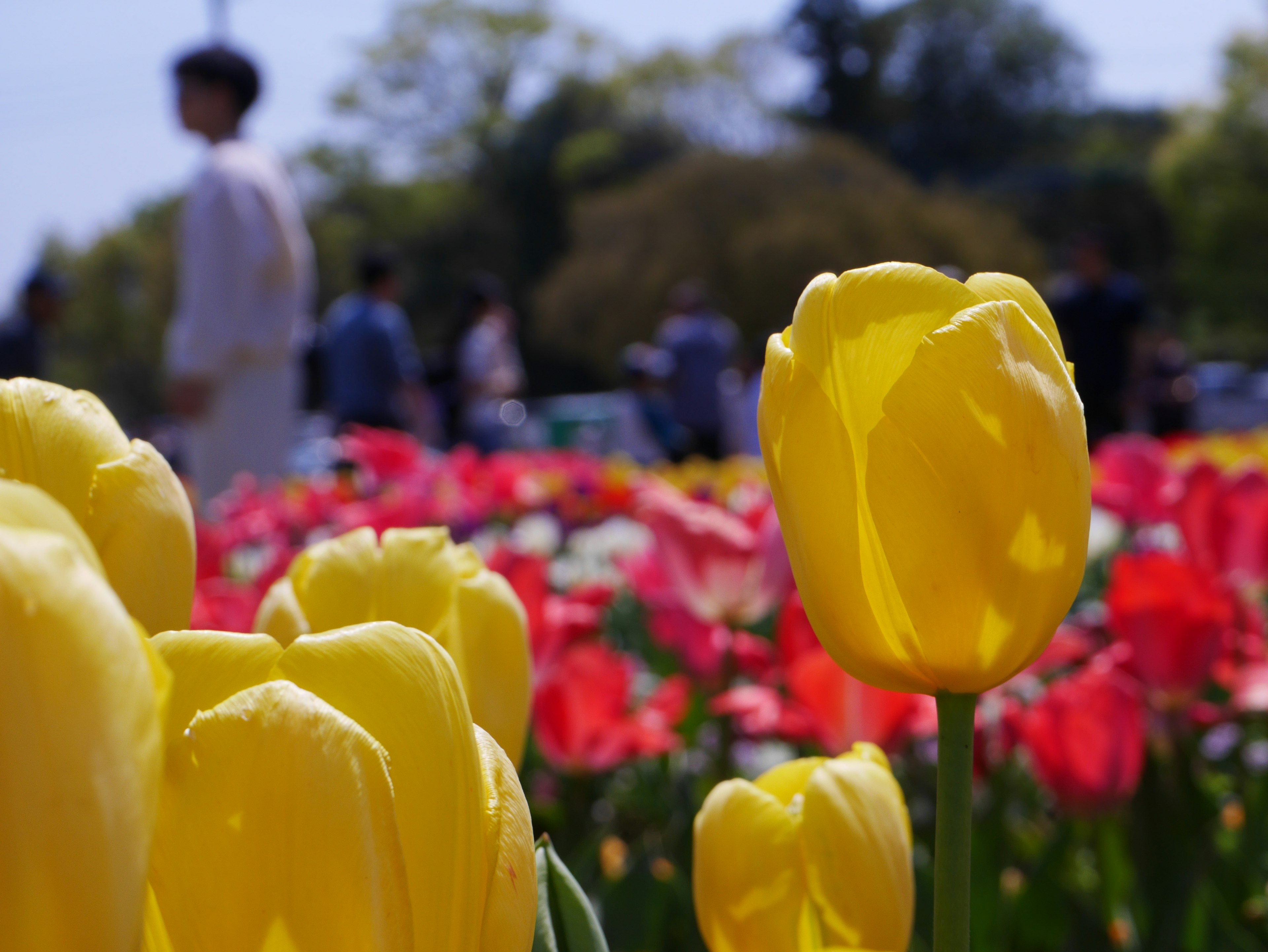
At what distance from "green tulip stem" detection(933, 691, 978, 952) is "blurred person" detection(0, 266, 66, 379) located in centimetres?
530

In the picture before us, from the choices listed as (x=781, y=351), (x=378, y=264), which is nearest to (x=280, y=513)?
(x=781, y=351)

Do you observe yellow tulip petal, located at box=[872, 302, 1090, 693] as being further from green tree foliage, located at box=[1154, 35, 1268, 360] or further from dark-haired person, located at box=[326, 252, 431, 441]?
green tree foliage, located at box=[1154, 35, 1268, 360]

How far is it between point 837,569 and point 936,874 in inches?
3.6

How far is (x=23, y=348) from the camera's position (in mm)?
5582

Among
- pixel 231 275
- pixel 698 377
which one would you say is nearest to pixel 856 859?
pixel 231 275

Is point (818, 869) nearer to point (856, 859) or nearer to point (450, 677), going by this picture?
point (856, 859)

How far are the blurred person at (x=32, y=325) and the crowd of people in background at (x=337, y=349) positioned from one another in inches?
0.5

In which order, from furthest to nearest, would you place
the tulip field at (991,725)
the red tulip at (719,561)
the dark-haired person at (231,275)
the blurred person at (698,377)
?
the blurred person at (698,377), the dark-haired person at (231,275), the red tulip at (719,561), the tulip field at (991,725)

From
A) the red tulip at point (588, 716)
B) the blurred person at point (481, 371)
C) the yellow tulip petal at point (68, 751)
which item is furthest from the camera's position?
the blurred person at point (481, 371)

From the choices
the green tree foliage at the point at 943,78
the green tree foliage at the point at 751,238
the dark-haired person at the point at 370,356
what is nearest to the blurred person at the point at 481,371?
the dark-haired person at the point at 370,356

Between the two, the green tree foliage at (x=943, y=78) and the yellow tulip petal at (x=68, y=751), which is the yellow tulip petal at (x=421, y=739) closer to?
the yellow tulip petal at (x=68, y=751)

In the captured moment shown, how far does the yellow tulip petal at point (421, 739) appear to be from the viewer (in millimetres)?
274

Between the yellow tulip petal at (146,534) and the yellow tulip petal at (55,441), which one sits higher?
the yellow tulip petal at (55,441)

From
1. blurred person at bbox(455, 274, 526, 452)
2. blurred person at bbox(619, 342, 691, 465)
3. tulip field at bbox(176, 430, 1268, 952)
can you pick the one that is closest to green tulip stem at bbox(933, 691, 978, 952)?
tulip field at bbox(176, 430, 1268, 952)
